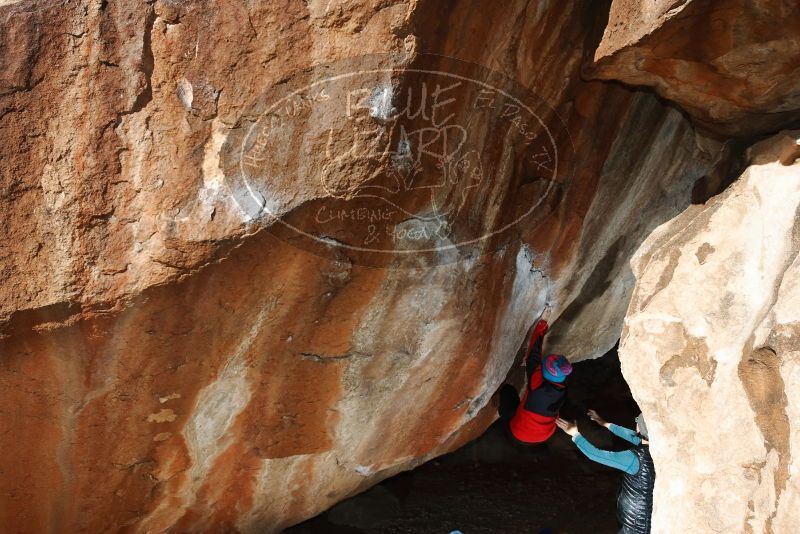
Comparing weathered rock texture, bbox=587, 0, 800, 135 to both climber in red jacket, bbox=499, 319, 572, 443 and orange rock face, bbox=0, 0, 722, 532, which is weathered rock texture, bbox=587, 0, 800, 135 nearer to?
orange rock face, bbox=0, 0, 722, 532

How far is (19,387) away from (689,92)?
3113mm

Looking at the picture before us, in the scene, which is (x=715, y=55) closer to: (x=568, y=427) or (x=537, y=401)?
(x=537, y=401)

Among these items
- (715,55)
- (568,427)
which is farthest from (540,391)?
(715,55)

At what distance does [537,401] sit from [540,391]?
0.08 metres

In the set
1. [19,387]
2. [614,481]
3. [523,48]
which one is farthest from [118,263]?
[614,481]

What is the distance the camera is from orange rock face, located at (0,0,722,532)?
2225 millimetres

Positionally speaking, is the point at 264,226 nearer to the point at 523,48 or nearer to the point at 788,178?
the point at 523,48

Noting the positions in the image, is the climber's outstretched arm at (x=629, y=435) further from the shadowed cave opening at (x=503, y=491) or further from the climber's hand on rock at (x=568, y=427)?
the shadowed cave opening at (x=503, y=491)

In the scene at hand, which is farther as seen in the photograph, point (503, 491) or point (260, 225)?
point (503, 491)

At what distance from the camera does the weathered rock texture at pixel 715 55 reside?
227cm

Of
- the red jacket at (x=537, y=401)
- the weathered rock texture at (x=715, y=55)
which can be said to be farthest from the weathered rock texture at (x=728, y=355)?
the red jacket at (x=537, y=401)

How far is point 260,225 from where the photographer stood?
2.38 m

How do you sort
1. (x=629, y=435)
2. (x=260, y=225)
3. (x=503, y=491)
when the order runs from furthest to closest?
1. (x=503, y=491)
2. (x=629, y=435)
3. (x=260, y=225)

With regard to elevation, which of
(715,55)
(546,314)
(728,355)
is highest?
(715,55)
